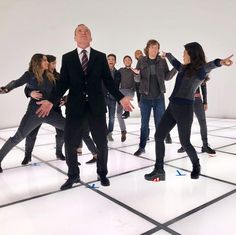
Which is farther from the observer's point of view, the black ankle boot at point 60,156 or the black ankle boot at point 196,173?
the black ankle boot at point 60,156

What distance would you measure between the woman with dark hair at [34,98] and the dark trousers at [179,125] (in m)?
1.10

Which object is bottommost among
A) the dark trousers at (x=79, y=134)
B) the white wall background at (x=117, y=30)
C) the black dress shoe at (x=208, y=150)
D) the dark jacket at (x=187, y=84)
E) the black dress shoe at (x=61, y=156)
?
the black dress shoe at (x=61, y=156)

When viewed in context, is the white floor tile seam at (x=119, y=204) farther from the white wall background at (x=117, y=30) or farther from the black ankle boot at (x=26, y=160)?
the white wall background at (x=117, y=30)

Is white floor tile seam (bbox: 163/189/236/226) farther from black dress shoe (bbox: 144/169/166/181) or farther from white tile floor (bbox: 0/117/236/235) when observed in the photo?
black dress shoe (bbox: 144/169/166/181)

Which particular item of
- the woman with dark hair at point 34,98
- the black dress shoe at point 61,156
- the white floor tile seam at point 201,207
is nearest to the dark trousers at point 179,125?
the white floor tile seam at point 201,207

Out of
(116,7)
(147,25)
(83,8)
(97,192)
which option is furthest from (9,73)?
(97,192)

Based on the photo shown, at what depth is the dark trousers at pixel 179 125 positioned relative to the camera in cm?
240

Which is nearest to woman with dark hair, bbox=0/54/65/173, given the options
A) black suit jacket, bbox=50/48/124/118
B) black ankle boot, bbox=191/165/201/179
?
black suit jacket, bbox=50/48/124/118

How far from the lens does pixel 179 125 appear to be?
2434mm

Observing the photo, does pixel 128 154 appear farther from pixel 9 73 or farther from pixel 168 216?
pixel 9 73

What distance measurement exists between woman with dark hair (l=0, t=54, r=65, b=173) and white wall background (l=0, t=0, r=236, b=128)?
3.61 meters

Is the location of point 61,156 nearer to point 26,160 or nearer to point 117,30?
point 26,160

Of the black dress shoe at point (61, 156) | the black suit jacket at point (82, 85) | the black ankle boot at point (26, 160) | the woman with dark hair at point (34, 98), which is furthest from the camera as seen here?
the black dress shoe at point (61, 156)

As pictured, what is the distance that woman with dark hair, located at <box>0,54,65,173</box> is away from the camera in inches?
110
